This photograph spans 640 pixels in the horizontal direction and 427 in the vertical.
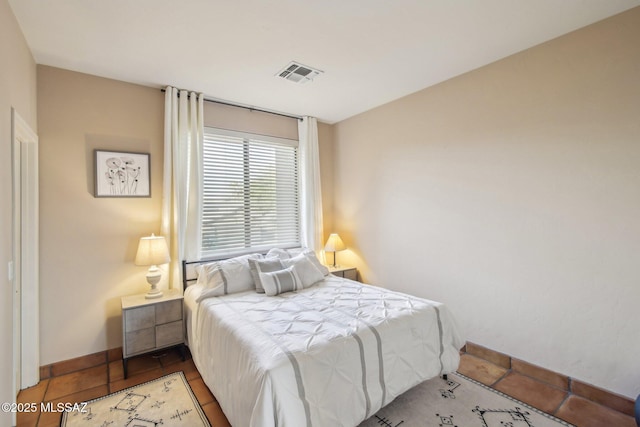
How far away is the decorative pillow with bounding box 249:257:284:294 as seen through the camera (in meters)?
2.92

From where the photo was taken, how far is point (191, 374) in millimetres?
2664

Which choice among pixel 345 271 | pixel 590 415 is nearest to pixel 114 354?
pixel 345 271

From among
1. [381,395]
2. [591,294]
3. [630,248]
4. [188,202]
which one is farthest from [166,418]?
[630,248]

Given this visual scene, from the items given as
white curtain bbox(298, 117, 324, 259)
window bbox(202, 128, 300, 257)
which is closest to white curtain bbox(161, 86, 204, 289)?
window bbox(202, 128, 300, 257)

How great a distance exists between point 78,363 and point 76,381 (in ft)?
0.70

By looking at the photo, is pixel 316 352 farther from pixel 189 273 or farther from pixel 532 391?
pixel 189 273

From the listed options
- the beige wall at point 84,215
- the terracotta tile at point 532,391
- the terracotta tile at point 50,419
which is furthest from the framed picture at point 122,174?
the terracotta tile at point 532,391

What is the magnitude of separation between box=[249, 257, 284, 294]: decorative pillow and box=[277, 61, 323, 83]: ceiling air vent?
184 cm

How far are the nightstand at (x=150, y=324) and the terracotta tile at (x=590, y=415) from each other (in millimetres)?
3153

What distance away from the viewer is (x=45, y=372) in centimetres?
260

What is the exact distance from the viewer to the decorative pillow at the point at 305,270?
3.06 m

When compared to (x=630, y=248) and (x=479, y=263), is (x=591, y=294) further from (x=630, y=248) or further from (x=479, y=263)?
(x=479, y=263)

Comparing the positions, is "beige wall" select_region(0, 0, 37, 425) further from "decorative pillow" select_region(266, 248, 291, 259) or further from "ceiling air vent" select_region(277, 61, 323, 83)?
"decorative pillow" select_region(266, 248, 291, 259)

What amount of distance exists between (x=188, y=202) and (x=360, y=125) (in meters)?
2.42
